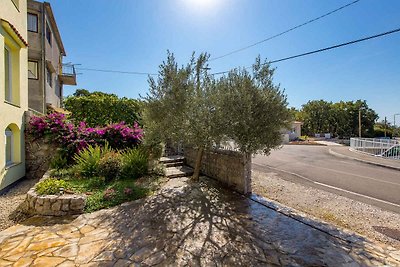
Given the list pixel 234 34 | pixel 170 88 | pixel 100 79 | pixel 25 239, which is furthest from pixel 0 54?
pixel 100 79

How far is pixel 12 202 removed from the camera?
6.08 meters

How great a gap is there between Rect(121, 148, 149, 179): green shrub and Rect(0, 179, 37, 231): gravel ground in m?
2.96

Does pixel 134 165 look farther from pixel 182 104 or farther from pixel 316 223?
pixel 316 223

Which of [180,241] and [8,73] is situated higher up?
[8,73]

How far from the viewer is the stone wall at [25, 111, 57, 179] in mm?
8734

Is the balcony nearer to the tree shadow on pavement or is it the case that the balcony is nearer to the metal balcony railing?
the metal balcony railing

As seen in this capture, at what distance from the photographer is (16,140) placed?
816 cm

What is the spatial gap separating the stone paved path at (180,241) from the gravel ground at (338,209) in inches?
34.5

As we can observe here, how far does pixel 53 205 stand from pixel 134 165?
2.94 meters

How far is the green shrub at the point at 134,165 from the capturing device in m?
7.83

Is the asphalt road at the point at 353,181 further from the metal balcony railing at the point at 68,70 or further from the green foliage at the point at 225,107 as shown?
the metal balcony railing at the point at 68,70

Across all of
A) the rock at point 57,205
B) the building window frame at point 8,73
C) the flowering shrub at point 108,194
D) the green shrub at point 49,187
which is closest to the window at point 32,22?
the building window frame at point 8,73

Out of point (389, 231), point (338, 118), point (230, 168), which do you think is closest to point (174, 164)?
point (230, 168)

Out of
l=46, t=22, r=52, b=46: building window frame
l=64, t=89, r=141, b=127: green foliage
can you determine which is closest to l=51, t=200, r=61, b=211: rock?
l=64, t=89, r=141, b=127: green foliage
